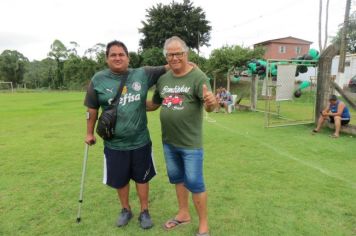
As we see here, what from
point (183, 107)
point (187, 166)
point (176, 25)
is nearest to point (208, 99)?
point (183, 107)

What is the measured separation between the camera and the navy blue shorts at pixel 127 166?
10.9ft

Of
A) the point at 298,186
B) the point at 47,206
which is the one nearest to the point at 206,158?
the point at 298,186

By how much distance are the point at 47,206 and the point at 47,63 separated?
56766 mm

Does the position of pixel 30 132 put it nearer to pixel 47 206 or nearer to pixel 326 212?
pixel 47 206

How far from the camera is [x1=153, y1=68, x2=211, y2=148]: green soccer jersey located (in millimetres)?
2910

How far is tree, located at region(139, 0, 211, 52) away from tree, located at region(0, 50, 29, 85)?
3051 centimetres

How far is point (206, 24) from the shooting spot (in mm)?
41031

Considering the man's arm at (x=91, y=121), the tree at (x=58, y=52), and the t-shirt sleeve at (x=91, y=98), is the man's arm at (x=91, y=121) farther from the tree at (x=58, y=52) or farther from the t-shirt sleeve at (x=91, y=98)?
the tree at (x=58, y=52)

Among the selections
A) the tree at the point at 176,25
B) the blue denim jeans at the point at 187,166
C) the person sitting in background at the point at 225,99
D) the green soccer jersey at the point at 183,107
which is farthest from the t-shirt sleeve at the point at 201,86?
the tree at the point at 176,25

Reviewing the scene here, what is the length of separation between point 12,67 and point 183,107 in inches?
2525

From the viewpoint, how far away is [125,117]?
3215mm

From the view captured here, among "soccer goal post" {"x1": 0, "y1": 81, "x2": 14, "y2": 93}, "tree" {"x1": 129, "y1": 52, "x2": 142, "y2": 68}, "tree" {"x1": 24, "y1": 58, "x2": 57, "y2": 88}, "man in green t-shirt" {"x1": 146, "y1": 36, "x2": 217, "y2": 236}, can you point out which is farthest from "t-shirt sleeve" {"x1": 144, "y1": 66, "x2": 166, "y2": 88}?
"tree" {"x1": 24, "y1": 58, "x2": 57, "y2": 88}

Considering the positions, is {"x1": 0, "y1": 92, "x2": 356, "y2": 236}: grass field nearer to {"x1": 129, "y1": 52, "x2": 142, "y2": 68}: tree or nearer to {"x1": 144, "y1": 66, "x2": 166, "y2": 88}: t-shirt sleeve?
{"x1": 144, "y1": 66, "x2": 166, "y2": 88}: t-shirt sleeve

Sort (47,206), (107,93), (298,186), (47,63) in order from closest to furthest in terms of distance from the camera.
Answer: (107,93) < (47,206) < (298,186) < (47,63)
